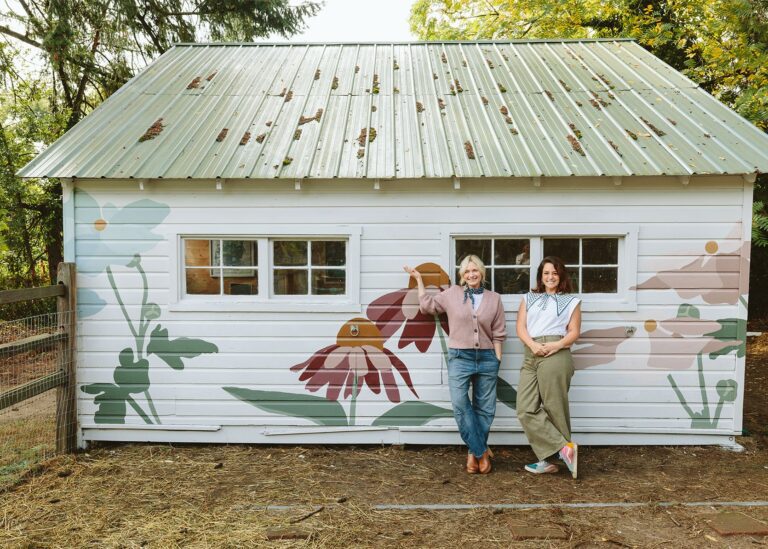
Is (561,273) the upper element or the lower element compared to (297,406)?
upper

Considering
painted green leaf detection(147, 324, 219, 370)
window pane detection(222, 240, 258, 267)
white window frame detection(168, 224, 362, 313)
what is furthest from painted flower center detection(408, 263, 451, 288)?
painted green leaf detection(147, 324, 219, 370)

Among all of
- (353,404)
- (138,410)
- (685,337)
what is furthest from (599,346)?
(138,410)

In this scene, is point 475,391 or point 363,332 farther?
point 363,332

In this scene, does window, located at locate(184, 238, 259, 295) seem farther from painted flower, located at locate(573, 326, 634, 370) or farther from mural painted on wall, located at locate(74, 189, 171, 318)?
painted flower, located at locate(573, 326, 634, 370)

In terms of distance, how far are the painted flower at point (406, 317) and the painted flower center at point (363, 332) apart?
54 mm

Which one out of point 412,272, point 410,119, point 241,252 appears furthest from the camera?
point 410,119

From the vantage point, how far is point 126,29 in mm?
10281

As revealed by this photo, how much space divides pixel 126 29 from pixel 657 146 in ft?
32.2

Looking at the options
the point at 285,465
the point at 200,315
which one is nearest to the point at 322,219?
the point at 200,315

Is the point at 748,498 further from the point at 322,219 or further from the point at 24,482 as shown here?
the point at 24,482

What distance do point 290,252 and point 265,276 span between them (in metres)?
0.33

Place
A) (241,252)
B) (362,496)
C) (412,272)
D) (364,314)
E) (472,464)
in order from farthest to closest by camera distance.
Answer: (241,252) → (364,314) → (412,272) → (472,464) → (362,496)

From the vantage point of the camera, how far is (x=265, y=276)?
16.9ft

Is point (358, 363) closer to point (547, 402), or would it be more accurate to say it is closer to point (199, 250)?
point (547, 402)
